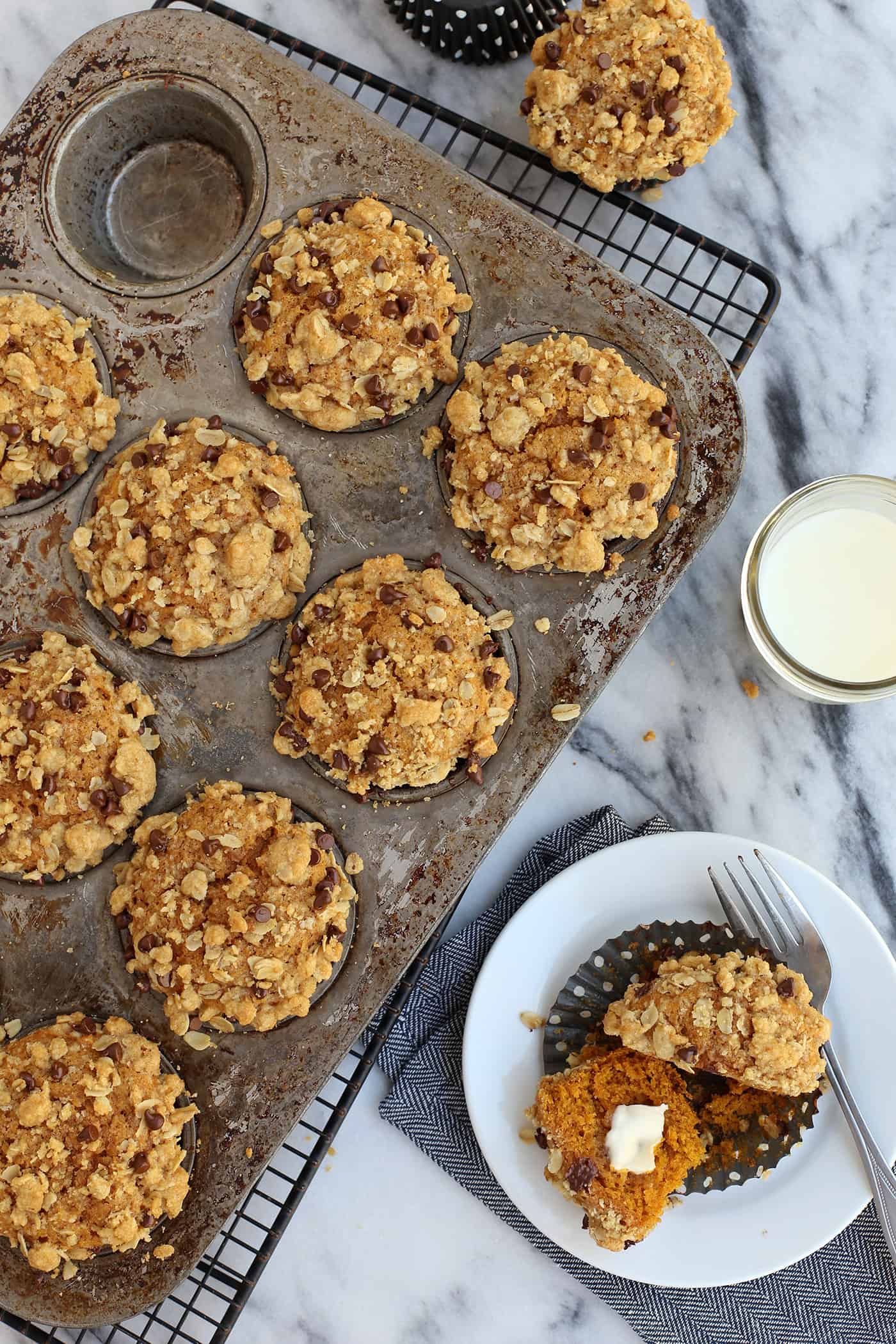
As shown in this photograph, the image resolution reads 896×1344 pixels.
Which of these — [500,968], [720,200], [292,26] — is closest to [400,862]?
[500,968]

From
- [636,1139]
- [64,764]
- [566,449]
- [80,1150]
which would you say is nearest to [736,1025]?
[636,1139]

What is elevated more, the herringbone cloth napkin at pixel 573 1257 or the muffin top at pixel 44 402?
the muffin top at pixel 44 402

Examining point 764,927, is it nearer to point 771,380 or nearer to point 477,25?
point 771,380

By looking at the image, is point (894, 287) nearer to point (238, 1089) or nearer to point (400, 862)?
point (400, 862)

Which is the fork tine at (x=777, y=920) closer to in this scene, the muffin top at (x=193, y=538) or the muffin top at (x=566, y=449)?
the muffin top at (x=566, y=449)

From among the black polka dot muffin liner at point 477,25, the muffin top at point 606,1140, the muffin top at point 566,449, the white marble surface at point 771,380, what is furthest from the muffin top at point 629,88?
the muffin top at point 606,1140

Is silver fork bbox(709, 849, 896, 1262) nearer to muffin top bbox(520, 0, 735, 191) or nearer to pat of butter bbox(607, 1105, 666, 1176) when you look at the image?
pat of butter bbox(607, 1105, 666, 1176)

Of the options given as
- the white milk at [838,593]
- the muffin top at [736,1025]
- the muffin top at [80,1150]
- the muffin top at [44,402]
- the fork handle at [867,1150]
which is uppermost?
the white milk at [838,593]
